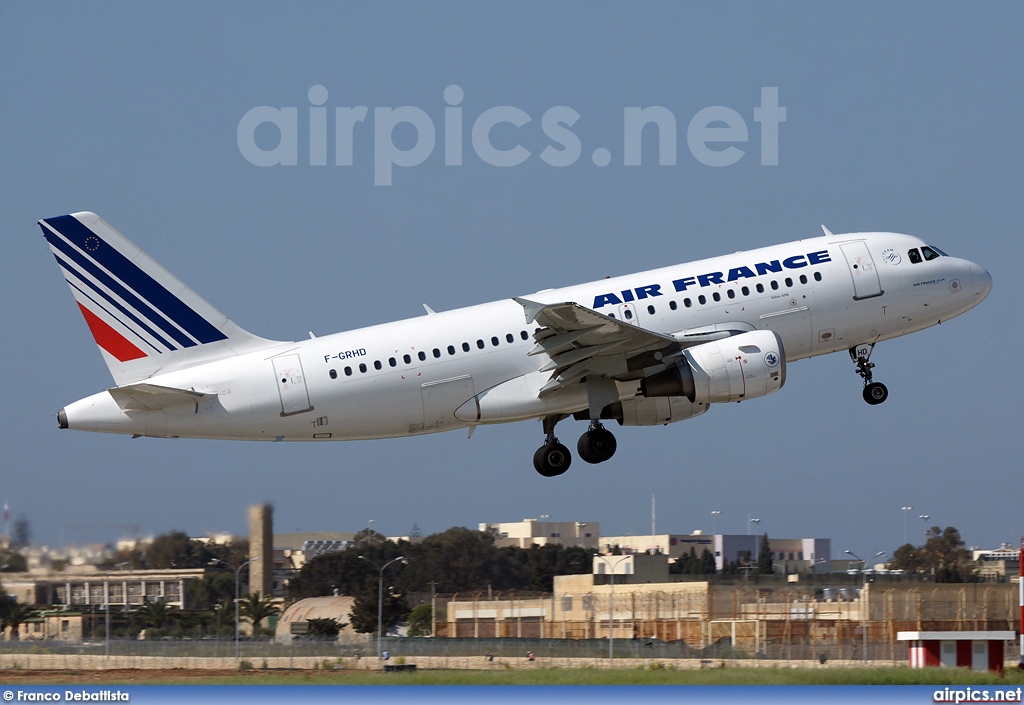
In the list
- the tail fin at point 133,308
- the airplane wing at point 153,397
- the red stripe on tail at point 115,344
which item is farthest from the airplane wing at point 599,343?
the red stripe on tail at point 115,344

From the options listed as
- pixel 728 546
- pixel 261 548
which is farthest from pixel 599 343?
pixel 728 546

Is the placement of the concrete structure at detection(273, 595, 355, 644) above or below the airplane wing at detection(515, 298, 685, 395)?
below

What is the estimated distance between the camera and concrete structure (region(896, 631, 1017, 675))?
44344 millimetres

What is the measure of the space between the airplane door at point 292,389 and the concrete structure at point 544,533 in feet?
125

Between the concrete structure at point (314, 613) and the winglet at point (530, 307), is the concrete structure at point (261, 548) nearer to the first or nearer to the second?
the concrete structure at point (314, 613)

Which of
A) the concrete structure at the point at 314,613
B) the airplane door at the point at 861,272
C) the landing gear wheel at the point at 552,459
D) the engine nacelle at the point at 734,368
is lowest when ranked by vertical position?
the concrete structure at the point at 314,613

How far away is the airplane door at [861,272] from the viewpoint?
44469 millimetres

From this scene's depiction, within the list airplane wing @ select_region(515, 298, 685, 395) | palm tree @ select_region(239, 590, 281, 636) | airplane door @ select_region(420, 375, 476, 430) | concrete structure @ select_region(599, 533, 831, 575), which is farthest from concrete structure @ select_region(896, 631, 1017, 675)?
concrete structure @ select_region(599, 533, 831, 575)

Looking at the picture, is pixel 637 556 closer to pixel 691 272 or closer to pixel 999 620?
pixel 999 620

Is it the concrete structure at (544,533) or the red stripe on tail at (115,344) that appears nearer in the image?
the red stripe on tail at (115,344)

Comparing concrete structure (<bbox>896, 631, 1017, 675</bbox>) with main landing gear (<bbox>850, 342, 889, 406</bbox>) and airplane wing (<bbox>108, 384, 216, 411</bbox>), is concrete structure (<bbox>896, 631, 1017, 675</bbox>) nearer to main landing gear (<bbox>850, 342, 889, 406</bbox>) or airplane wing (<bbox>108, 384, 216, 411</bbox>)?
main landing gear (<bbox>850, 342, 889, 406</bbox>)

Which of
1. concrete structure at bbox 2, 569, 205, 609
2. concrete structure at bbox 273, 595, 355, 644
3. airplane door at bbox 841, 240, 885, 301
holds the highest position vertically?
airplane door at bbox 841, 240, 885, 301

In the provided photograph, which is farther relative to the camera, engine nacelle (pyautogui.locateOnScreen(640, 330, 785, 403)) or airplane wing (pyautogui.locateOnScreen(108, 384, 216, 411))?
engine nacelle (pyautogui.locateOnScreen(640, 330, 785, 403))

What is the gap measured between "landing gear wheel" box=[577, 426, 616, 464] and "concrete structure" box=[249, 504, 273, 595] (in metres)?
13.6
